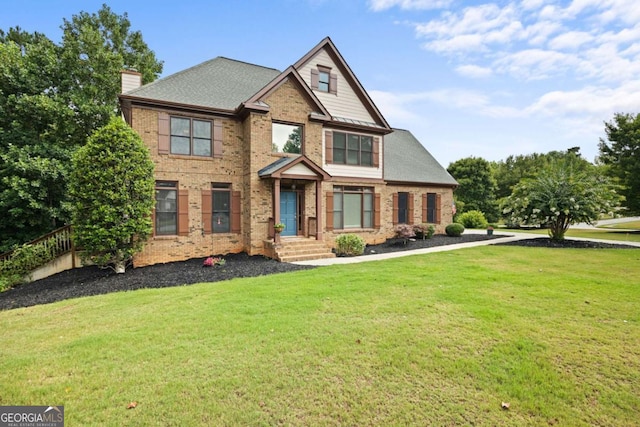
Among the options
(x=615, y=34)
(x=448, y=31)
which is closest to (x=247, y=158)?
(x=448, y=31)

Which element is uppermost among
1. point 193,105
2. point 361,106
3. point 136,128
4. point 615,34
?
point 615,34

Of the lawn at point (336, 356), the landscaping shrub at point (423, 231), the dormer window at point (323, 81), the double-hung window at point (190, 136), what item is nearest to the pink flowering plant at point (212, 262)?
the lawn at point (336, 356)

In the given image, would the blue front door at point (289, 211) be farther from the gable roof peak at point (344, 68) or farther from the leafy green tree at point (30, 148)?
the leafy green tree at point (30, 148)

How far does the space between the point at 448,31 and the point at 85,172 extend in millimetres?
14049

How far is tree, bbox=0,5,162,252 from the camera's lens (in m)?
13.2

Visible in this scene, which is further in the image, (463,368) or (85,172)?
(85,172)

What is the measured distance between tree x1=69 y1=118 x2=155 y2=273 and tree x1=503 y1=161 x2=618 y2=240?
16930 millimetres

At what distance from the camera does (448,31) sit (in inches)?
472

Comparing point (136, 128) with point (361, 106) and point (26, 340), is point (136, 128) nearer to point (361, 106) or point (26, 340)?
point (26, 340)

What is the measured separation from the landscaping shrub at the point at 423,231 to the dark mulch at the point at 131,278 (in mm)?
9054

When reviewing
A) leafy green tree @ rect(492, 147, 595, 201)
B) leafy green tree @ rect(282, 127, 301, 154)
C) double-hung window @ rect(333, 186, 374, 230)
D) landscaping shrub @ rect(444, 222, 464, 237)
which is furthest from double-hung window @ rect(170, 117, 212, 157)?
leafy green tree @ rect(492, 147, 595, 201)

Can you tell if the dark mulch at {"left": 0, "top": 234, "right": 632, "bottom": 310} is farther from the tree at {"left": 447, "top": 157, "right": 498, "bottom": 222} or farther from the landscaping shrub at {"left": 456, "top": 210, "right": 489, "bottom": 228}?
the tree at {"left": 447, "top": 157, "right": 498, "bottom": 222}

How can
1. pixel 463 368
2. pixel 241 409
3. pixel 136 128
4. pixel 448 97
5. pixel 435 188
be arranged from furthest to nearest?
pixel 448 97, pixel 435 188, pixel 136 128, pixel 463 368, pixel 241 409

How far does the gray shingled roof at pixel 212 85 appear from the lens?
11.3 meters
